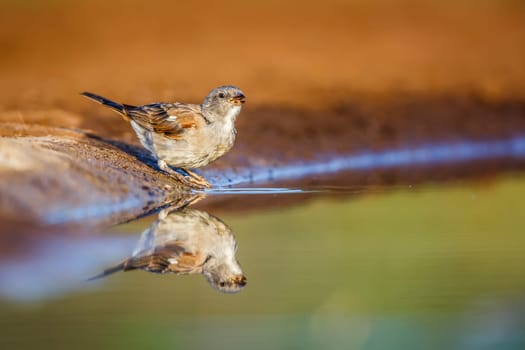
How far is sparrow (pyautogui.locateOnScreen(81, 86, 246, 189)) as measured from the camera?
871cm

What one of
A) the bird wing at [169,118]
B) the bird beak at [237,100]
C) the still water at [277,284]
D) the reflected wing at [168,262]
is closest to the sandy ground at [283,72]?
the bird wing at [169,118]

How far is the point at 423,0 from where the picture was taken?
20328 millimetres

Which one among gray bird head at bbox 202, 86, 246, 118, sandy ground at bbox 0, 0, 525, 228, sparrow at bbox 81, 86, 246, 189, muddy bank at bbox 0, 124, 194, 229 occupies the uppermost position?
sandy ground at bbox 0, 0, 525, 228

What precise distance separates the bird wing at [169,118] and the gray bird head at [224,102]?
0.11 metres

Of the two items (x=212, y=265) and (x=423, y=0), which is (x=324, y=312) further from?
(x=423, y=0)

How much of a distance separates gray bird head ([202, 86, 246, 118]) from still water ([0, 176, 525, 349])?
103 centimetres

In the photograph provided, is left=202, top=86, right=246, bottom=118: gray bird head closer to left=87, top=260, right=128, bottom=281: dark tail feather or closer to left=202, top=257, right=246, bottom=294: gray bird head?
left=202, top=257, right=246, bottom=294: gray bird head

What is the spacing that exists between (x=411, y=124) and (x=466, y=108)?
5.11 feet

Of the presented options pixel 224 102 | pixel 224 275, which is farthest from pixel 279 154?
pixel 224 275

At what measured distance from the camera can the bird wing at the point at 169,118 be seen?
874cm

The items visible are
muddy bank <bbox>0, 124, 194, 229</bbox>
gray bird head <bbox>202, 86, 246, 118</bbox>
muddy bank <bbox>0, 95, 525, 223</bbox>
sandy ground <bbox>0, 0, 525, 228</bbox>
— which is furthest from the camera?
sandy ground <bbox>0, 0, 525, 228</bbox>

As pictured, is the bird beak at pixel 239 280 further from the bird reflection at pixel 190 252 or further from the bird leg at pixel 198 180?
the bird leg at pixel 198 180

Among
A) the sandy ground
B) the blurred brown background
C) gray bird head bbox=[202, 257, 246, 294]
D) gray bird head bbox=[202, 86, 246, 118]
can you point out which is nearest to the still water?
gray bird head bbox=[202, 257, 246, 294]

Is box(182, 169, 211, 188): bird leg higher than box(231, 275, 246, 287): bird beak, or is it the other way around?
box(182, 169, 211, 188): bird leg
